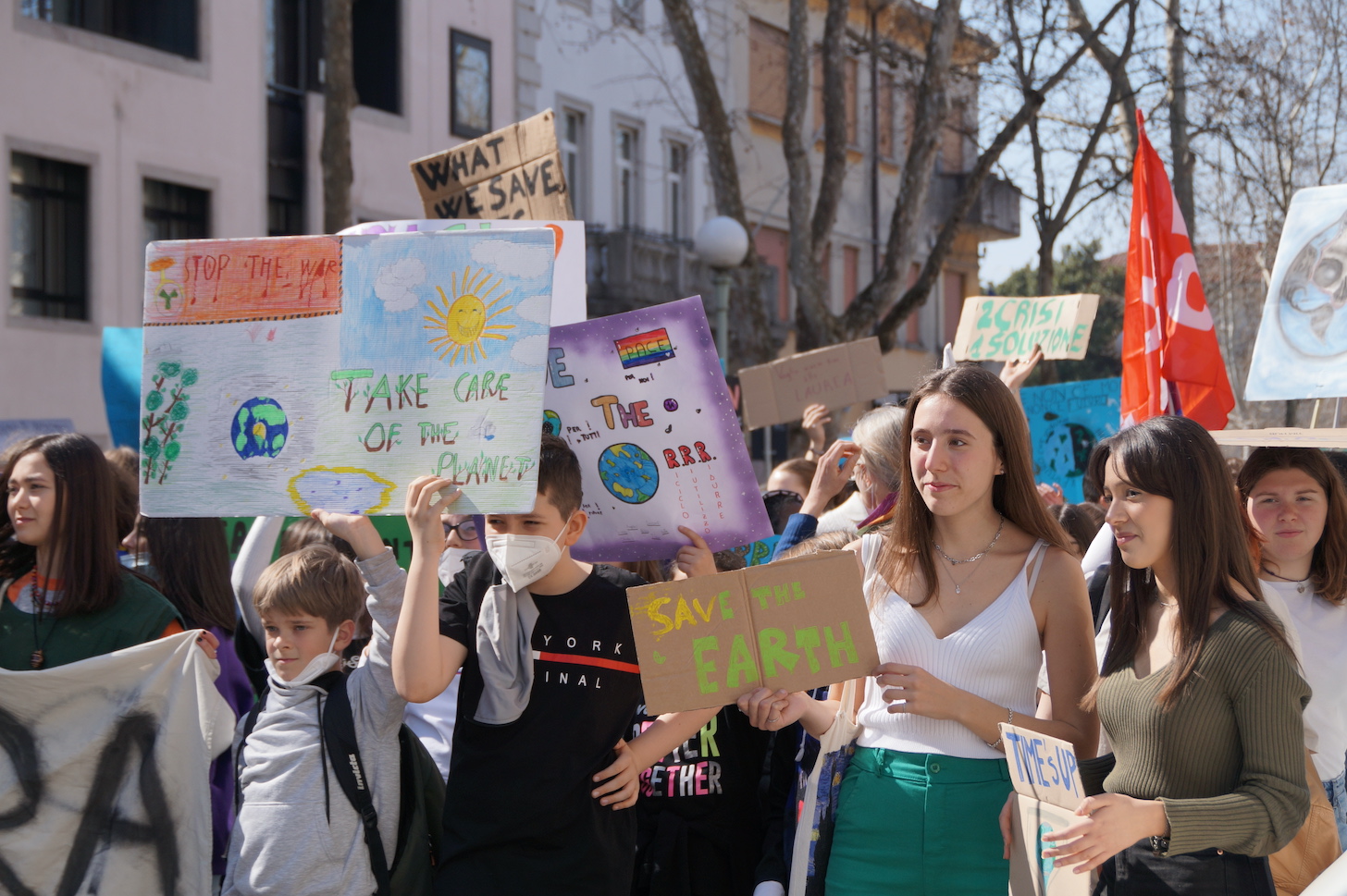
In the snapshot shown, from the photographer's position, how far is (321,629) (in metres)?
3.44

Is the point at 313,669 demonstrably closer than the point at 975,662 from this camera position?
No

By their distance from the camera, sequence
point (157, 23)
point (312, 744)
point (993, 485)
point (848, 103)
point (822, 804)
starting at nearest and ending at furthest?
point (822, 804) → point (993, 485) → point (312, 744) → point (157, 23) → point (848, 103)

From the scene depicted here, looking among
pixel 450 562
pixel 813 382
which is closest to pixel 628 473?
pixel 450 562

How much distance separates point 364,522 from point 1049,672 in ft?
5.08

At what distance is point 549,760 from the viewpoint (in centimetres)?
297

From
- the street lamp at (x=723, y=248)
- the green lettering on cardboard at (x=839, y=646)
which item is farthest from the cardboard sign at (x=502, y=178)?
the street lamp at (x=723, y=248)

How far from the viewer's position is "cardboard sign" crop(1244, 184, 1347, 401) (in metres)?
4.50

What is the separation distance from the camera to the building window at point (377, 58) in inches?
718

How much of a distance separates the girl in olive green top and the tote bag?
21.6 inches

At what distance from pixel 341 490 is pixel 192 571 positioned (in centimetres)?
174

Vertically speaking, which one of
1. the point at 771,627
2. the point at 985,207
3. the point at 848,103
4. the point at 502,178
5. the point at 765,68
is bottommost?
the point at 771,627

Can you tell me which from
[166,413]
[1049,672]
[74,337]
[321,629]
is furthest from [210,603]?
[74,337]

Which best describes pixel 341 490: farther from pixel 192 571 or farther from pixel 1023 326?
pixel 1023 326

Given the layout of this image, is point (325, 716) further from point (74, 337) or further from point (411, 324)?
point (74, 337)
